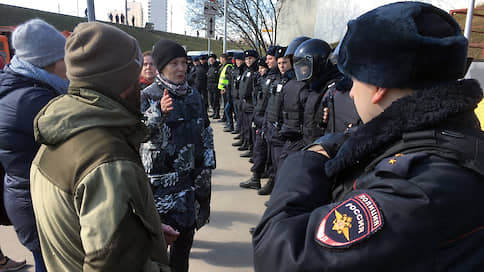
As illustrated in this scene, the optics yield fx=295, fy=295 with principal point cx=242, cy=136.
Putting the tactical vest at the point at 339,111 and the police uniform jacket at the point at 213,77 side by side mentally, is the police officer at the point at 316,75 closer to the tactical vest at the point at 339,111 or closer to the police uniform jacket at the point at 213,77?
the tactical vest at the point at 339,111

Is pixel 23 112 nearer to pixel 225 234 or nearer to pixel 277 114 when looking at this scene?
pixel 225 234

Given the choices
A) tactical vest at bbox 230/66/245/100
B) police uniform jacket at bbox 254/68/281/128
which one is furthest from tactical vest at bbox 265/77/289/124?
tactical vest at bbox 230/66/245/100

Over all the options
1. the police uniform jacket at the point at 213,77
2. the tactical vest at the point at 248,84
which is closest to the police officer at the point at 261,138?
the tactical vest at the point at 248,84

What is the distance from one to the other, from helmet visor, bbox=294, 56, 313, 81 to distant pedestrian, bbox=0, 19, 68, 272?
2.63 meters

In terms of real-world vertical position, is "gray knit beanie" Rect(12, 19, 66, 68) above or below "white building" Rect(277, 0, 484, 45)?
below

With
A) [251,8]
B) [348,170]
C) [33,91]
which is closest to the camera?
[348,170]

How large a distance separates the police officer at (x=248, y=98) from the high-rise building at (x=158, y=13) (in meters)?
70.9

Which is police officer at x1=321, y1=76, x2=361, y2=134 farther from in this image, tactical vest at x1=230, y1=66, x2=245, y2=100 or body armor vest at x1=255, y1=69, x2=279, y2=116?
tactical vest at x1=230, y1=66, x2=245, y2=100

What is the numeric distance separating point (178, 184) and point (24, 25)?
1.65 m

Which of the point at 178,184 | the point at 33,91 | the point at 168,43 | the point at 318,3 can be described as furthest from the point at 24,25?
the point at 318,3

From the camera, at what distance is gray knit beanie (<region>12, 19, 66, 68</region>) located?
6.95ft

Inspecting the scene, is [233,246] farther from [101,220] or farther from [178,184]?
[101,220]

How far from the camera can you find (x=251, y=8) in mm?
15539

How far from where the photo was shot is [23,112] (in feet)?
6.17
